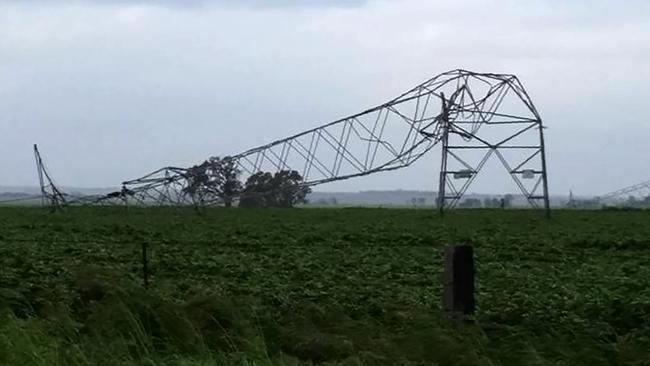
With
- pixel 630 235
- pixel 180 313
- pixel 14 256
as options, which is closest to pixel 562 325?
pixel 180 313

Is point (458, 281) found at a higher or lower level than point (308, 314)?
higher

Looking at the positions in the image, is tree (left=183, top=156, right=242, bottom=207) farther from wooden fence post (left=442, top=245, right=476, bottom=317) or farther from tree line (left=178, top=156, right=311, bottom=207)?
wooden fence post (left=442, top=245, right=476, bottom=317)

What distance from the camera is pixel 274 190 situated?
6075 centimetres

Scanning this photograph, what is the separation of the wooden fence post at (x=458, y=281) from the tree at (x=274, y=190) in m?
48.8

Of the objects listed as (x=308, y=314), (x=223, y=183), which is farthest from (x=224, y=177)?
(x=308, y=314)

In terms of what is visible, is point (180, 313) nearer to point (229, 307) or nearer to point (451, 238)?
point (229, 307)

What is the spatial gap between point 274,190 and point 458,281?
5275 centimetres

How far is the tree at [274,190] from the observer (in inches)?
Result: 2329

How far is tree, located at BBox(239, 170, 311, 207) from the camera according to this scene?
194 ft

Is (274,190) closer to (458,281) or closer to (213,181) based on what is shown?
(213,181)

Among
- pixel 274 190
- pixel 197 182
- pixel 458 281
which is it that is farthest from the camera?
pixel 197 182

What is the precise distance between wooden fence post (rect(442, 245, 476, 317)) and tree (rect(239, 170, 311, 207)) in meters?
A: 48.8

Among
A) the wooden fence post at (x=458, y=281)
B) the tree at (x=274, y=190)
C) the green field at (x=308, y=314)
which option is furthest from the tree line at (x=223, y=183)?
the wooden fence post at (x=458, y=281)

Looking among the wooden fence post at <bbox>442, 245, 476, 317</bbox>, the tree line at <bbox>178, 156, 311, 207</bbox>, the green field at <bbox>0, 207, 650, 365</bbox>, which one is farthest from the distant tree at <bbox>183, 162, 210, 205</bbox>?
the wooden fence post at <bbox>442, 245, 476, 317</bbox>
